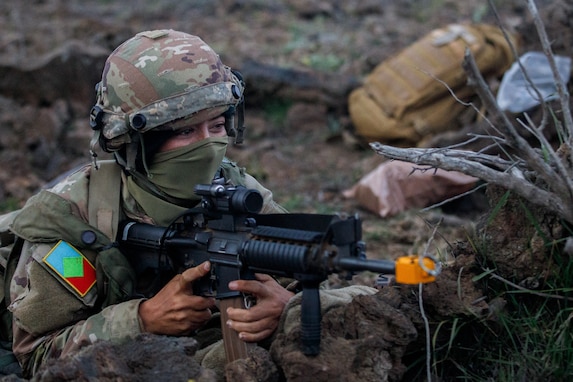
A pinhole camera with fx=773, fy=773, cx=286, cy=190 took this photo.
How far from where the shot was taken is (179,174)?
126 inches

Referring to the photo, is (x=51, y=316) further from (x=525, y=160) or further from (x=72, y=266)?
(x=525, y=160)

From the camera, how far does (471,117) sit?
8195mm

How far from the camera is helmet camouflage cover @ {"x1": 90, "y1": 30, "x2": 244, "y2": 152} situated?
125 inches

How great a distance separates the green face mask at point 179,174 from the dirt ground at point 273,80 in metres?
1.06

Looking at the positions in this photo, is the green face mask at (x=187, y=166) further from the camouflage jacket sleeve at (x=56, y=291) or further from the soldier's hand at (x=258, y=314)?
the soldier's hand at (x=258, y=314)

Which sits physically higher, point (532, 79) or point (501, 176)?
point (501, 176)

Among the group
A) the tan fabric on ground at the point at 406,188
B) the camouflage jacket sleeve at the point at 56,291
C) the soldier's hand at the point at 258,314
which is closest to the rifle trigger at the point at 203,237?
the soldier's hand at the point at 258,314

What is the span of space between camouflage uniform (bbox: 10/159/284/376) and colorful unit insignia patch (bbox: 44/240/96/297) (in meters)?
0.02

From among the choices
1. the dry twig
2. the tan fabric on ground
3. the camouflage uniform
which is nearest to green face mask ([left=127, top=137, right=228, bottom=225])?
the camouflage uniform

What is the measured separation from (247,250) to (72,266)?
81 centimetres

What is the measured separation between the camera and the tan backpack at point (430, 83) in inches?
325

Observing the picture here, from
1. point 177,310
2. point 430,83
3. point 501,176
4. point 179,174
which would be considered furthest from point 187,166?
point 430,83

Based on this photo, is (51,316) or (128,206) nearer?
(51,316)

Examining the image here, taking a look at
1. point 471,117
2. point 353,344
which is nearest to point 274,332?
point 353,344
